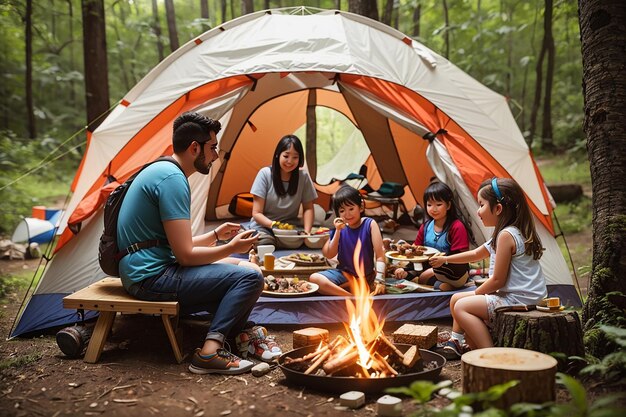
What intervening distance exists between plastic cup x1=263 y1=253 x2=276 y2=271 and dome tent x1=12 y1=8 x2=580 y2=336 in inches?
45.0

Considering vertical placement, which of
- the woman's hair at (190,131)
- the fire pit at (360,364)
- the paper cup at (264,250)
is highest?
the woman's hair at (190,131)

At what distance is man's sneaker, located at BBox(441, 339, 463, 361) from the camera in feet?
12.1

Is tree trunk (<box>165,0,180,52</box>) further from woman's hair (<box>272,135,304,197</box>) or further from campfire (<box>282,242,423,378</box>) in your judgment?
campfire (<box>282,242,423,378</box>)

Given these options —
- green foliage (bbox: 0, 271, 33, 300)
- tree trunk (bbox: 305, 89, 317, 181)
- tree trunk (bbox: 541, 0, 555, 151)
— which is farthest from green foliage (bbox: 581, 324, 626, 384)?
tree trunk (bbox: 541, 0, 555, 151)

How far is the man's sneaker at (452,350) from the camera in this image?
367 centimetres

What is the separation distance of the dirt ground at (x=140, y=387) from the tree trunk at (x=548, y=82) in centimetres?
961

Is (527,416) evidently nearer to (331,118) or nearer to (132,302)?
(132,302)

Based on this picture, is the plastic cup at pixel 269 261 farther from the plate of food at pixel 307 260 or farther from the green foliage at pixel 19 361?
the green foliage at pixel 19 361

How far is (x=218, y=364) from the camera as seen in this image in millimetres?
3375

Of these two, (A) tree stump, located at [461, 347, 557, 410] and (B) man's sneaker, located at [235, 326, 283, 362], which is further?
(B) man's sneaker, located at [235, 326, 283, 362]

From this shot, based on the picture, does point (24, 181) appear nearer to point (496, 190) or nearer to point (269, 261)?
point (269, 261)

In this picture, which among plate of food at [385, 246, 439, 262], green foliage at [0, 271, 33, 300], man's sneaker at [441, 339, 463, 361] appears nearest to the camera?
man's sneaker at [441, 339, 463, 361]

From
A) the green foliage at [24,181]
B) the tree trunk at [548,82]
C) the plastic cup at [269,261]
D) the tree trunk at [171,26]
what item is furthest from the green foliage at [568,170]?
the green foliage at [24,181]

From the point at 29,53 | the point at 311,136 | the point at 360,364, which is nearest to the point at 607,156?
the point at 360,364
